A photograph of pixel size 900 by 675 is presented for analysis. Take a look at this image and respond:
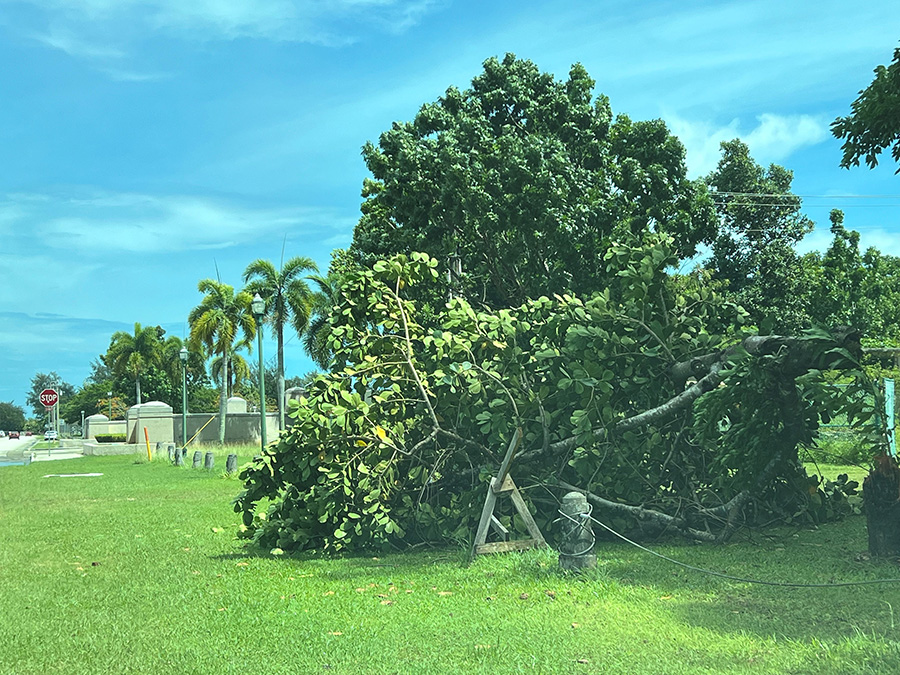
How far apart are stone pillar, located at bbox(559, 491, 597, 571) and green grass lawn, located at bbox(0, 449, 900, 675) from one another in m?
0.16

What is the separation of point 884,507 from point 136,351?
68338mm

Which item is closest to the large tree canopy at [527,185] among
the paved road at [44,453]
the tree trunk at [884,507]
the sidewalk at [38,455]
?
the tree trunk at [884,507]

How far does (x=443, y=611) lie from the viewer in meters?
6.59

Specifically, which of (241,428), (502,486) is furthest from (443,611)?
(241,428)

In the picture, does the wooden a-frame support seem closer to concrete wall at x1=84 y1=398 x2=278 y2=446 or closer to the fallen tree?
the fallen tree

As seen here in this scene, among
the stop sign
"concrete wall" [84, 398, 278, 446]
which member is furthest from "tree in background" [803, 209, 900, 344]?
the stop sign

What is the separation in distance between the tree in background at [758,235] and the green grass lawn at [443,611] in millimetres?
25167

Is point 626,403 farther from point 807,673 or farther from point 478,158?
point 478,158

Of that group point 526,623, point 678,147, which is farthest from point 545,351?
point 678,147

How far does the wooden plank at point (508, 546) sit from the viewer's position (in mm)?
8398

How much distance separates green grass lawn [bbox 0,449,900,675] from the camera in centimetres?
526

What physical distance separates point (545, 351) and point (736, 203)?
2820 centimetres

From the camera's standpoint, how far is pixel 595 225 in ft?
55.0

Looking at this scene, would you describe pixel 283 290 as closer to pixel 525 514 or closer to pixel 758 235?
pixel 758 235
